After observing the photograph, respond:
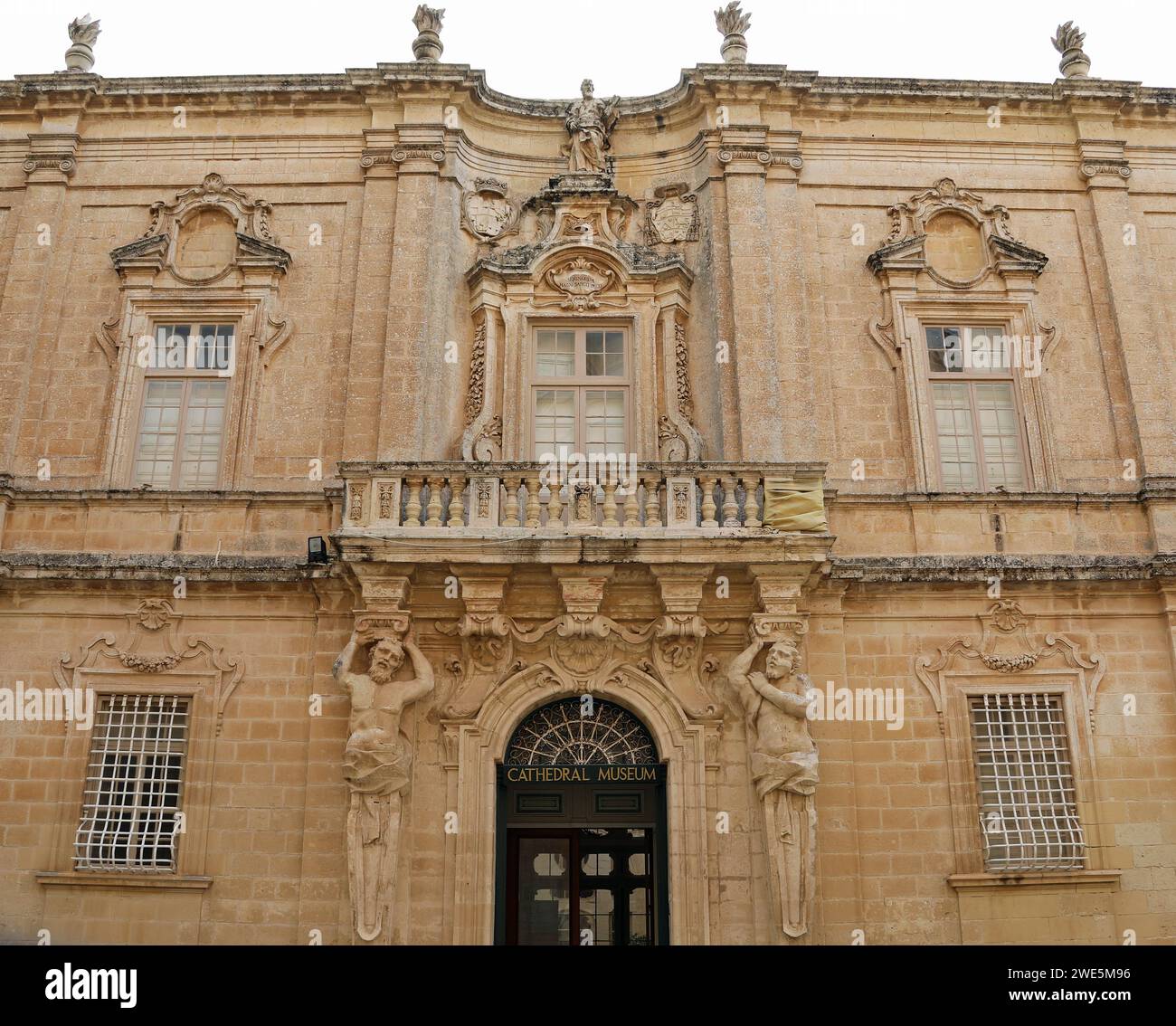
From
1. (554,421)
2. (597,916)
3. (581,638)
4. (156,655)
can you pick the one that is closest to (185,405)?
(156,655)

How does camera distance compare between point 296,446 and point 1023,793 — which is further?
point 296,446

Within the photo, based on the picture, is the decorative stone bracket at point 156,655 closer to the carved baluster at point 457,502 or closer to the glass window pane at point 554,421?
the carved baluster at point 457,502

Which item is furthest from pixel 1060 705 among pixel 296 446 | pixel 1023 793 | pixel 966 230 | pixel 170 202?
pixel 170 202

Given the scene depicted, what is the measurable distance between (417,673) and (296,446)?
3489 millimetres

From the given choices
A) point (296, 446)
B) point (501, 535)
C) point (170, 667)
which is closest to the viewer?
point (501, 535)

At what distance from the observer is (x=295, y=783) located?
39.4ft

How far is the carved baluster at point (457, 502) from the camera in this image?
11.7 metres

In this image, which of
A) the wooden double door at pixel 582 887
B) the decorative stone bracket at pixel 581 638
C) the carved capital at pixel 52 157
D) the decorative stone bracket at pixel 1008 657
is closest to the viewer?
the decorative stone bracket at pixel 581 638

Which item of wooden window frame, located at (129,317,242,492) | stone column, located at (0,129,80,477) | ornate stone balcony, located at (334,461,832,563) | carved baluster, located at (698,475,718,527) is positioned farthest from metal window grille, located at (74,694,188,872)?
carved baluster, located at (698,475,718,527)

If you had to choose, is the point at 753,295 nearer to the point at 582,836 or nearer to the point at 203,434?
the point at 582,836

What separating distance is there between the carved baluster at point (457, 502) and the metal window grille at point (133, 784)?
3.66 metres

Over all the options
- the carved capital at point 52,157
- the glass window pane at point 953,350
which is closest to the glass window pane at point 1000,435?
the glass window pane at point 953,350

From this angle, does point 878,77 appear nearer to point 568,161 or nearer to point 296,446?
point 568,161

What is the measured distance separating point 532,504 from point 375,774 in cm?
311
